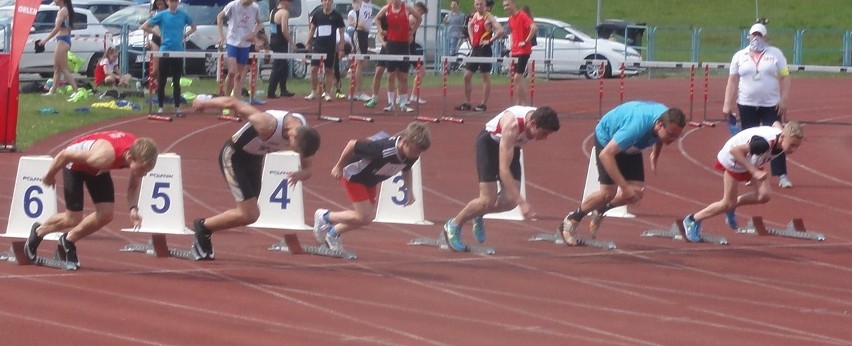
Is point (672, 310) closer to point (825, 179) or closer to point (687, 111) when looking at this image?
point (825, 179)

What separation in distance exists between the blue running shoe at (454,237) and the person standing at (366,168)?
574 millimetres

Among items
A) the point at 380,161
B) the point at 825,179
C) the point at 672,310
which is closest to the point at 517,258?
the point at 380,161

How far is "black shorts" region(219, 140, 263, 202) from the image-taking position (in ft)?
36.2

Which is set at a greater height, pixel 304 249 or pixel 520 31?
pixel 520 31

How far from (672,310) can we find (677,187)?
23.1 ft

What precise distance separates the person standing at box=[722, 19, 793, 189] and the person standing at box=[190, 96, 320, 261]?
670 centimetres

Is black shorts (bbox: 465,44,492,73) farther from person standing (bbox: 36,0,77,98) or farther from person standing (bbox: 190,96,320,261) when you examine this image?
person standing (bbox: 190,96,320,261)

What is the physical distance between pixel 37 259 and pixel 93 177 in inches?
33.1

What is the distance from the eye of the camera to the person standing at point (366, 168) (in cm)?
1101

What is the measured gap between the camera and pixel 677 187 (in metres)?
16.7

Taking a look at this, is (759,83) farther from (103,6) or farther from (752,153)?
(103,6)

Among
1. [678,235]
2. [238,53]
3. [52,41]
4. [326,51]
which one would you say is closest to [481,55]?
[326,51]

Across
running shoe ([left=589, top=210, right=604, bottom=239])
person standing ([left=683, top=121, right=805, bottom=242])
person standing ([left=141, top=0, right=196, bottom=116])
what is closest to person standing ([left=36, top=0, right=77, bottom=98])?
person standing ([left=141, top=0, right=196, bottom=116])

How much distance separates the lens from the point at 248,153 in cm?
1105
